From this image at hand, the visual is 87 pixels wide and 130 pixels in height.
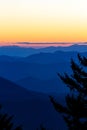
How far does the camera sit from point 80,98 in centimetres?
1370

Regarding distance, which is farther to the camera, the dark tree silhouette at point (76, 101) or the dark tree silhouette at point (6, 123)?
the dark tree silhouette at point (76, 101)

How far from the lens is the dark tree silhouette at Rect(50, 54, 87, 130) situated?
13.3 metres

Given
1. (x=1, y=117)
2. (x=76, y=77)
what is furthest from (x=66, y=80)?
(x=1, y=117)

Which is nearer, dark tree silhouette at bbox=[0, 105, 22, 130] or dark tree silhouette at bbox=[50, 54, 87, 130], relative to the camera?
dark tree silhouette at bbox=[0, 105, 22, 130]

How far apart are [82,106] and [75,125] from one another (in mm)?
651

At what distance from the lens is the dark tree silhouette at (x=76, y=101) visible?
13.3 meters

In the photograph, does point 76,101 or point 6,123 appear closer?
point 6,123

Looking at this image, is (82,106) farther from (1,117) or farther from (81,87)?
(1,117)

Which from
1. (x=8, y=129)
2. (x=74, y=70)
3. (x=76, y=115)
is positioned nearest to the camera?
(x=8, y=129)

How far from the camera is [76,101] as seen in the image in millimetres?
13500

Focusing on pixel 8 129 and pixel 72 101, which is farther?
pixel 72 101

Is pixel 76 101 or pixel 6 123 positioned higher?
pixel 6 123

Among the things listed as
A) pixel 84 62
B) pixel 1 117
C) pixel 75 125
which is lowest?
pixel 75 125

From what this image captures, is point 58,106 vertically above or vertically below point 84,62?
below
